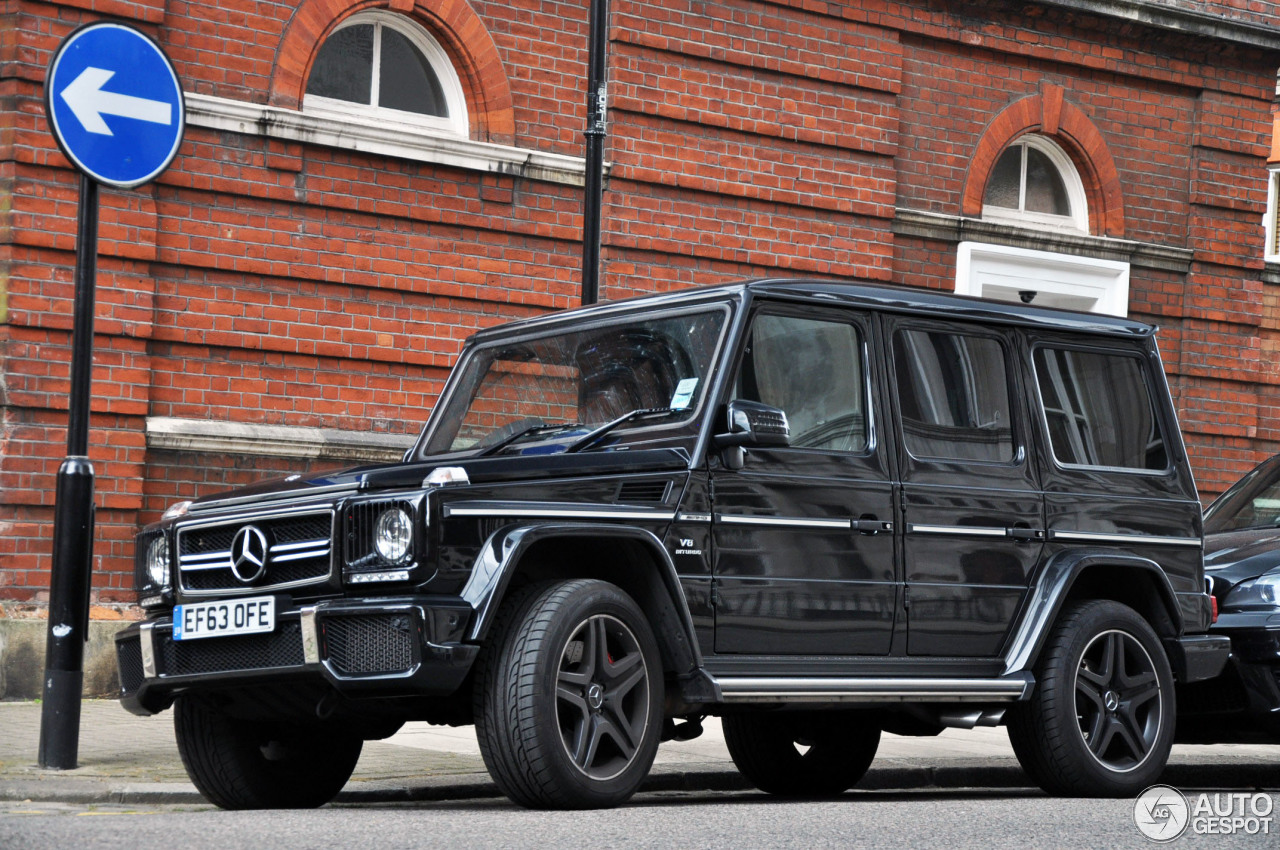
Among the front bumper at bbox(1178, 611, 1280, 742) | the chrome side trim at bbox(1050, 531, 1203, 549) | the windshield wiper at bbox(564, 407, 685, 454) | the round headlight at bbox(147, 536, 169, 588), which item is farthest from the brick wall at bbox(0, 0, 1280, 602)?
the front bumper at bbox(1178, 611, 1280, 742)

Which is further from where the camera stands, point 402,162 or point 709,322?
point 402,162

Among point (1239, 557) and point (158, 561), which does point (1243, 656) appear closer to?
point (1239, 557)

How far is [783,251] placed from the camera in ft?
47.3

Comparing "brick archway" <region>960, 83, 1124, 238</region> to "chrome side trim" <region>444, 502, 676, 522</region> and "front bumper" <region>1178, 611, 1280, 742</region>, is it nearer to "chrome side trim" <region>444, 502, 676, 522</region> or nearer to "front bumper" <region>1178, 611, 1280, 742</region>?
"front bumper" <region>1178, 611, 1280, 742</region>

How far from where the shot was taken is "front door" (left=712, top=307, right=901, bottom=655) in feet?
22.5

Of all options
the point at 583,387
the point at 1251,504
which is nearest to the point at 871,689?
the point at 583,387

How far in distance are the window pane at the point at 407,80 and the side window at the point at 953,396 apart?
A: 637cm

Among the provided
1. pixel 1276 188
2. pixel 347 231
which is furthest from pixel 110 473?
pixel 1276 188

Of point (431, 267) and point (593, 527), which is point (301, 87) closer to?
point (431, 267)

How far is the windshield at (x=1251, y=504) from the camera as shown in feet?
32.3

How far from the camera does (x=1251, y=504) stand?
33.0ft

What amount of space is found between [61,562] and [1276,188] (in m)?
16.0

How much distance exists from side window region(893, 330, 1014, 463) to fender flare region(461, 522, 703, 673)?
4.74 ft

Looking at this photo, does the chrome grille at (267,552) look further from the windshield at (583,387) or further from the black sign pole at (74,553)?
the black sign pole at (74,553)
